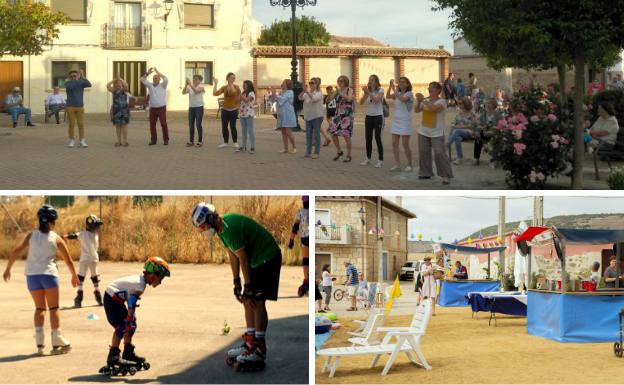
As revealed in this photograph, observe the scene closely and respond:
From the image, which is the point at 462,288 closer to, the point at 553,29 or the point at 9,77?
the point at 553,29

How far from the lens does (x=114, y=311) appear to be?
705 centimetres

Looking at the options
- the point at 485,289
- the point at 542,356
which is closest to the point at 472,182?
the point at 485,289

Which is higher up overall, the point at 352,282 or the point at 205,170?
the point at 205,170

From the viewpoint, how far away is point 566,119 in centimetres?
1327

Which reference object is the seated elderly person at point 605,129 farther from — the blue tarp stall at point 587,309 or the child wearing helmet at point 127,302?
the child wearing helmet at point 127,302

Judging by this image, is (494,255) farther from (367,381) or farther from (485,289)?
(367,381)

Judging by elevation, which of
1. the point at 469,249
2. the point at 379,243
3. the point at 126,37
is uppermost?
the point at 126,37

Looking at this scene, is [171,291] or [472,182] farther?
[472,182]

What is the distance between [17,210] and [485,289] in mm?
10320

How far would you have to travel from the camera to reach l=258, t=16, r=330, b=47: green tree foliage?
5825 centimetres

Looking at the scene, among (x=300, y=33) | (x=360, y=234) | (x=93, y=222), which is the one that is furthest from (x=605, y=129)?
(x=300, y=33)

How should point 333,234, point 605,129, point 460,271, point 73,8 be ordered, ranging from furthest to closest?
point 73,8 → point 605,129 → point 460,271 → point 333,234

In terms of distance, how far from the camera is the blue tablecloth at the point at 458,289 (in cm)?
1490

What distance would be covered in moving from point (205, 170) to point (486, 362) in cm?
721
